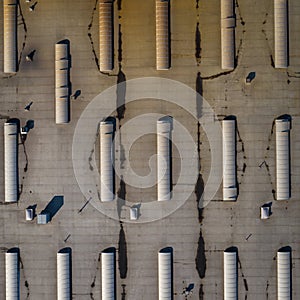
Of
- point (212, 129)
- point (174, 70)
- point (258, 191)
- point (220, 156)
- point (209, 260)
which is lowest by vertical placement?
point (209, 260)

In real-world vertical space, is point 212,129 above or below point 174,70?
below

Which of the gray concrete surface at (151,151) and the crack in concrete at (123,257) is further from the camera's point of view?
the crack in concrete at (123,257)

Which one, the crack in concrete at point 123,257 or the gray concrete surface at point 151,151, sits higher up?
the gray concrete surface at point 151,151

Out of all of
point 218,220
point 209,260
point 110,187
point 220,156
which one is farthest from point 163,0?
point 209,260

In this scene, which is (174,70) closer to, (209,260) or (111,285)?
(209,260)

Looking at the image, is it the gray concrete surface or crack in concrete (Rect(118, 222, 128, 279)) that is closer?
the gray concrete surface

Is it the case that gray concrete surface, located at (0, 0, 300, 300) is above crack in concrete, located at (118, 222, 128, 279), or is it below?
above

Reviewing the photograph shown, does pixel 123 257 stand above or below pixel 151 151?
below
